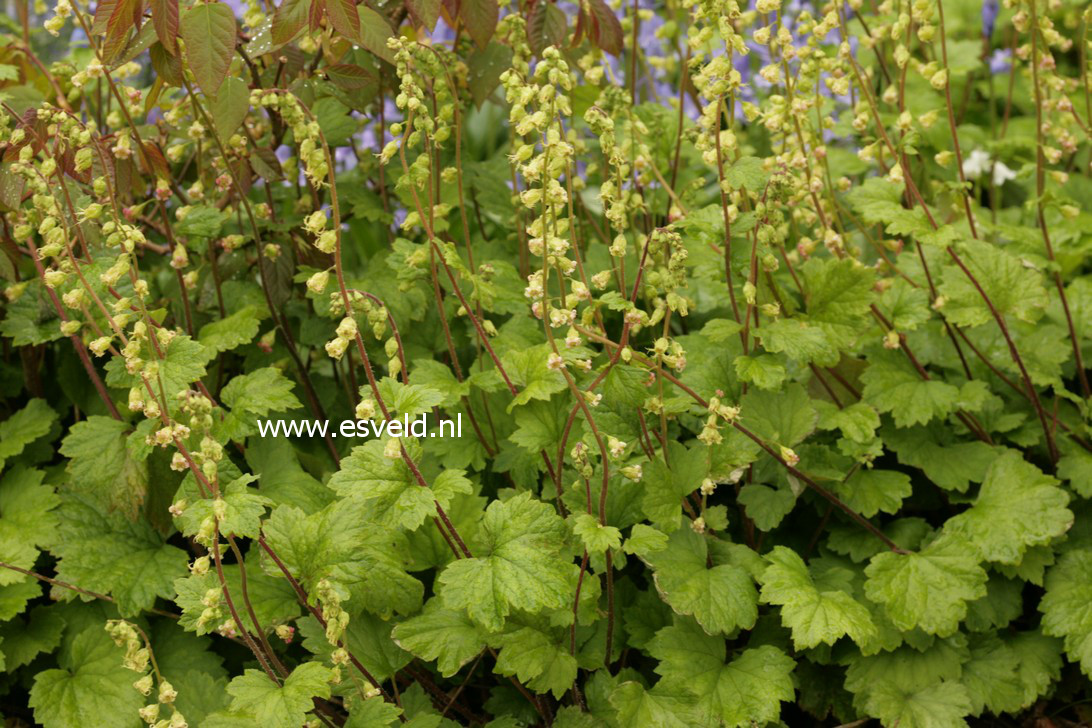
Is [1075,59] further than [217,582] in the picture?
Yes

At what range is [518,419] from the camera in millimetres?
2234

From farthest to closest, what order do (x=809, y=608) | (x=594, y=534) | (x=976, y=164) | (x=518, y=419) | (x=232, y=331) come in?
(x=976, y=164)
(x=232, y=331)
(x=518, y=419)
(x=809, y=608)
(x=594, y=534)

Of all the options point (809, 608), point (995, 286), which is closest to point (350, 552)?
point (809, 608)

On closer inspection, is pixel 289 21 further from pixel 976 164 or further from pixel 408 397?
pixel 976 164

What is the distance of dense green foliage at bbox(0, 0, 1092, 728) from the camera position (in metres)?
1.96

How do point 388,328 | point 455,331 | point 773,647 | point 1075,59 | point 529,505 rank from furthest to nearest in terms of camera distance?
point 1075,59, point 455,331, point 388,328, point 773,647, point 529,505

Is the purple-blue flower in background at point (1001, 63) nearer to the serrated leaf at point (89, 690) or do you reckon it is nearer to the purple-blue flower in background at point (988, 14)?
the purple-blue flower in background at point (988, 14)

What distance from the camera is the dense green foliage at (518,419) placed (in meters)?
1.96

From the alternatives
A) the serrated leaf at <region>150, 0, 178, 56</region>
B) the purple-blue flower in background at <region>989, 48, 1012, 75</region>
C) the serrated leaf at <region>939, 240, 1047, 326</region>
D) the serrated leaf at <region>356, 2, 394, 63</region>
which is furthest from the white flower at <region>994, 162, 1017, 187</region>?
the serrated leaf at <region>150, 0, 178, 56</region>

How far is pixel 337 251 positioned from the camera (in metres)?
1.87

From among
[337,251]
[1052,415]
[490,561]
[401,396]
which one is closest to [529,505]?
[490,561]

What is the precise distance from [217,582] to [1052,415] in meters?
1.97

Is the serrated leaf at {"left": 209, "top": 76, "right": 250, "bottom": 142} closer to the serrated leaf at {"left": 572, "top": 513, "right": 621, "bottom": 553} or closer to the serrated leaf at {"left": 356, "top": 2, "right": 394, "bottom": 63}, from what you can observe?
the serrated leaf at {"left": 356, "top": 2, "right": 394, "bottom": 63}

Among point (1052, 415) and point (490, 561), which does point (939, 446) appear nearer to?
point (1052, 415)
